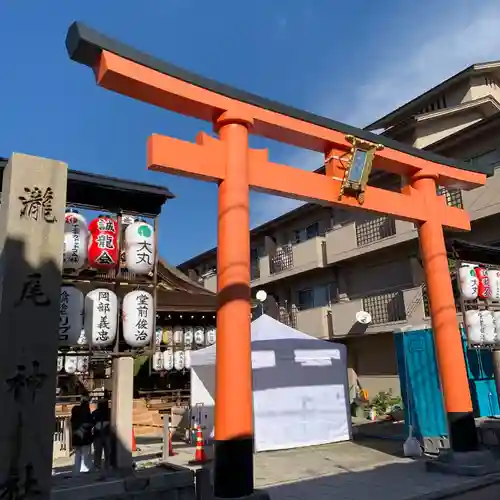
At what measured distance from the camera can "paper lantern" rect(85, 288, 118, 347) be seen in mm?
6555

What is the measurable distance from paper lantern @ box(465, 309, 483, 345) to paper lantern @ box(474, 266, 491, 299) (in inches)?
26.2

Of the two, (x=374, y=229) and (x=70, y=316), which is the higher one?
(x=374, y=229)

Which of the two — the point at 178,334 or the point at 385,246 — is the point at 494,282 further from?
the point at 178,334

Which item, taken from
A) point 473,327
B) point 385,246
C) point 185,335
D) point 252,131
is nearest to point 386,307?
point 385,246

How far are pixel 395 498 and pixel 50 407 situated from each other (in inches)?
207

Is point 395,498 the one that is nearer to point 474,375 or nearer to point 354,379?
point 474,375

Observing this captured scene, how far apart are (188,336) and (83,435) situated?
1121cm

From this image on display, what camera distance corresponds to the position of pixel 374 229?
2003 cm

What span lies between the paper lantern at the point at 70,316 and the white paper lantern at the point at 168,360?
504 inches

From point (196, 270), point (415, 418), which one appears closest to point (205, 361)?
point (415, 418)

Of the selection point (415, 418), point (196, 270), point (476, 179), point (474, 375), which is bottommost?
point (415, 418)

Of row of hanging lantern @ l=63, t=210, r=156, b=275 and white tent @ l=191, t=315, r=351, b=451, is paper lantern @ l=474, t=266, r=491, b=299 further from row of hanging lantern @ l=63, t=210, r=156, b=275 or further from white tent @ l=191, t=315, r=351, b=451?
row of hanging lantern @ l=63, t=210, r=156, b=275

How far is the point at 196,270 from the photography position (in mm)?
33844

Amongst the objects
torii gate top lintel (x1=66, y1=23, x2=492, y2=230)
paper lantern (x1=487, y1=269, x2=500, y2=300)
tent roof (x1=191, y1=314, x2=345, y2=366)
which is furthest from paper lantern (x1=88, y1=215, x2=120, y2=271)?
paper lantern (x1=487, y1=269, x2=500, y2=300)
